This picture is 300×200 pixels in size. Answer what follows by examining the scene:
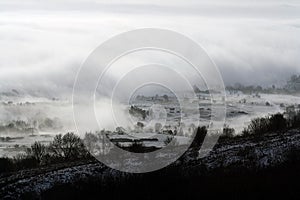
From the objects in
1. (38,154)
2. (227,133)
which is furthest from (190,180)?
(227,133)

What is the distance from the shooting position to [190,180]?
31.0 m

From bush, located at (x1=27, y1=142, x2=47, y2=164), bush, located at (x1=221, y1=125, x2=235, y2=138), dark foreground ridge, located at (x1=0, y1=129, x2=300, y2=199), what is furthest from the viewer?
bush, located at (x1=221, y1=125, x2=235, y2=138)

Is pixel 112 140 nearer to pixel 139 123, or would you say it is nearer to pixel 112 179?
pixel 139 123

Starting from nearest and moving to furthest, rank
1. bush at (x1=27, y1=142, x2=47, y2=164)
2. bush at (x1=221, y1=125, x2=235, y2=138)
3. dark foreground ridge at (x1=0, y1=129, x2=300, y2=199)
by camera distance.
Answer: dark foreground ridge at (x1=0, y1=129, x2=300, y2=199) → bush at (x1=27, y1=142, x2=47, y2=164) → bush at (x1=221, y1=125, x2=235, y2=138)

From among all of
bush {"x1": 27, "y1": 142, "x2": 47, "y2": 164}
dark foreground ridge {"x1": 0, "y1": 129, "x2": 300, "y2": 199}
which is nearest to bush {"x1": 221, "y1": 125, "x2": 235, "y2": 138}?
bush {"x1": 27, "y1": 142, "x2": 47, "y2": 164}

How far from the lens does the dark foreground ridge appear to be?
28.1 meters

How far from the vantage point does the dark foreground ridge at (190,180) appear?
28062 millimetres

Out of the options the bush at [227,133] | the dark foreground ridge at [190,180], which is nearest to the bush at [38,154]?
the bush at [227,133]

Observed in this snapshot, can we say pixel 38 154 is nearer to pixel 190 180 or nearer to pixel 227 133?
pixel 227 133

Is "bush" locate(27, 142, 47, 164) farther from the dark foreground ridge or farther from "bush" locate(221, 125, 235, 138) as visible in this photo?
the dark foreground ridge

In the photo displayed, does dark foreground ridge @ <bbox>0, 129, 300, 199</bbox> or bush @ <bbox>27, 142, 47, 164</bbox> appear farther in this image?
bush @ <bbox>27, 142, 47, 164</bbox>

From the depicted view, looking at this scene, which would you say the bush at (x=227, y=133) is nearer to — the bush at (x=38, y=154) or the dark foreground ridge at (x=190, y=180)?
the bush at (x=38, y=154)

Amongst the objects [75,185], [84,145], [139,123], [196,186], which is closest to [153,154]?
[139,123]

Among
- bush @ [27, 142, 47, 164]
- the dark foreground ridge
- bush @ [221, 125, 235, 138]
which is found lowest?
bush @ [27, 142, 47, 164]
